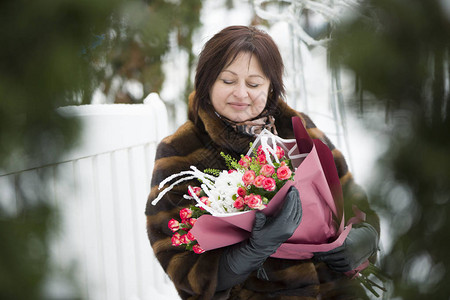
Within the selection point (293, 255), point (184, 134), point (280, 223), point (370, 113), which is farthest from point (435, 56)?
point (184, 134)

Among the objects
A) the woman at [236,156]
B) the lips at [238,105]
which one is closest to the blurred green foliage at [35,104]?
the woman at [236,156]

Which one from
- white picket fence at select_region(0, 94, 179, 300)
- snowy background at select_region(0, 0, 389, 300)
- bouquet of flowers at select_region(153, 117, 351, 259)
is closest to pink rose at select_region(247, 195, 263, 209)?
bouquet of flowers at select_region(153, 117, 351, 259)

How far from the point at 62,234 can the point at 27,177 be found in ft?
0.14

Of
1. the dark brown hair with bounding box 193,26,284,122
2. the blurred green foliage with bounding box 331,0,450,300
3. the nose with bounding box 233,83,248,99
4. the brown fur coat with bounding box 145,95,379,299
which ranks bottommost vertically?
the brown fur coat with bounding box 145,95,379,299

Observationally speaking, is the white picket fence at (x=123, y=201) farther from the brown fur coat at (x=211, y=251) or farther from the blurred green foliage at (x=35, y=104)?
the blurred green foliage at (x=35, y=104)

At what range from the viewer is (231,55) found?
113 cm

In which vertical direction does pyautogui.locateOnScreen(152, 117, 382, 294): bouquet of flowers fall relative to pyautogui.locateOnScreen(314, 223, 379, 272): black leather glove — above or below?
above

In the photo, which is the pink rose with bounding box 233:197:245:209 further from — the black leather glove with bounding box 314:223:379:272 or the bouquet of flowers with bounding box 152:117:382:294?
the black leather glove with bounding box 314:223:379:272

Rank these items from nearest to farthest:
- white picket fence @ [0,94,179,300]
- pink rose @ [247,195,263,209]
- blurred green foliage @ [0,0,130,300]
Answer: blurred green foliage @ [0,0,130,300] → pink rose @ [247,195,263,209] → white picket fence @ [0,94,179,300]

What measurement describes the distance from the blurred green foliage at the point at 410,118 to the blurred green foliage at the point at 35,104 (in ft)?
0.56

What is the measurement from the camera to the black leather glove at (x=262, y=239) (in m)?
0.84

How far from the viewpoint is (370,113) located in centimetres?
31

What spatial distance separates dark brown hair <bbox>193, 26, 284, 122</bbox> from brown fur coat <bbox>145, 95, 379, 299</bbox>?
0.07m

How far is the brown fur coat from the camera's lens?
1060mm
